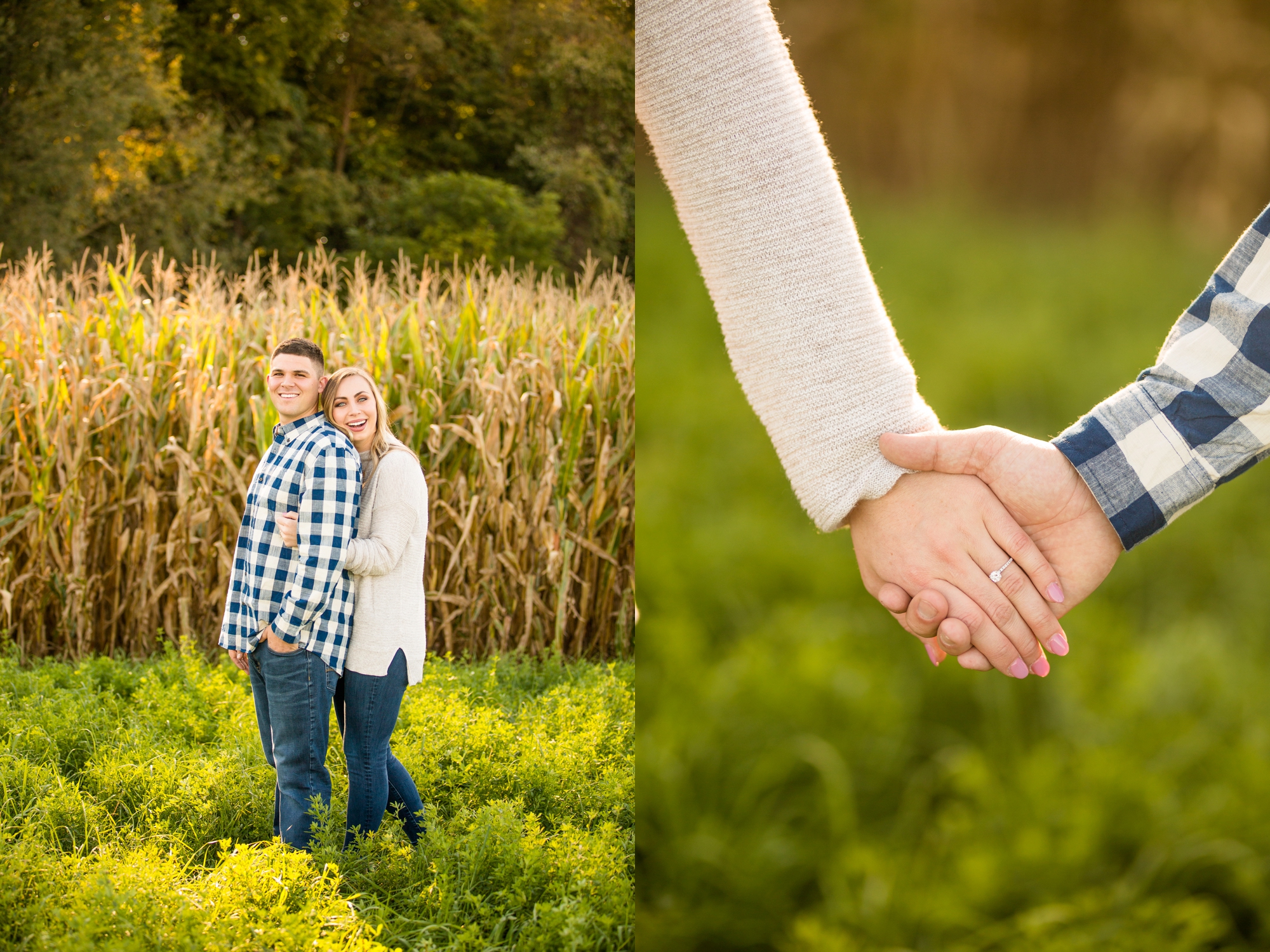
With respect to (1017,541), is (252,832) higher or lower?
lower

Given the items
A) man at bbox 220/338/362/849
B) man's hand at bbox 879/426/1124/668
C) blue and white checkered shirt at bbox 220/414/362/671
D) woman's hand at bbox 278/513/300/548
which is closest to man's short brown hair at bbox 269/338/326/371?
man at bbox 220/338/362/849

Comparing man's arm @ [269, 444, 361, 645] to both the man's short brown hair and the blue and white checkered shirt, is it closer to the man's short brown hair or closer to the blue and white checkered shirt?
the blue and white checkered shirt

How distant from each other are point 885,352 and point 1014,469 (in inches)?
9.0

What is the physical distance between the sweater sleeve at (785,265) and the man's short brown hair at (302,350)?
557 millimetres

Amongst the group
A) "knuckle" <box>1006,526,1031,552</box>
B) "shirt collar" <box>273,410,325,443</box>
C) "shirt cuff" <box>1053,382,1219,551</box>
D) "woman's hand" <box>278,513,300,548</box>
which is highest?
"shirt collar" <box>273,410,325,443</box>

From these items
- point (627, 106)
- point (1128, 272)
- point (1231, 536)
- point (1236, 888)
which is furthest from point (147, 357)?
point (1128, 272)

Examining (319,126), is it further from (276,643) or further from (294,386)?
(276,643)

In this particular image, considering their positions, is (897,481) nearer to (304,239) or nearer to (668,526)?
(304,239)

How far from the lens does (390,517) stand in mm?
1325

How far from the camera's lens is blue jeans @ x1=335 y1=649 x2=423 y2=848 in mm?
1326

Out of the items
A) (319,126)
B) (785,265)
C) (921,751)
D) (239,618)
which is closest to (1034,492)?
(785,265)

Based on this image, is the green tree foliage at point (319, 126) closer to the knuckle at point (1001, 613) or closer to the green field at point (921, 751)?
the knuckle at point (1001, 613)

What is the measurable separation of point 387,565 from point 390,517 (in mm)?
63

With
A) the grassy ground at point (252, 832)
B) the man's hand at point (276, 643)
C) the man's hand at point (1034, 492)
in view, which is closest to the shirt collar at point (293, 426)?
the man's hand at point (276, 643)
